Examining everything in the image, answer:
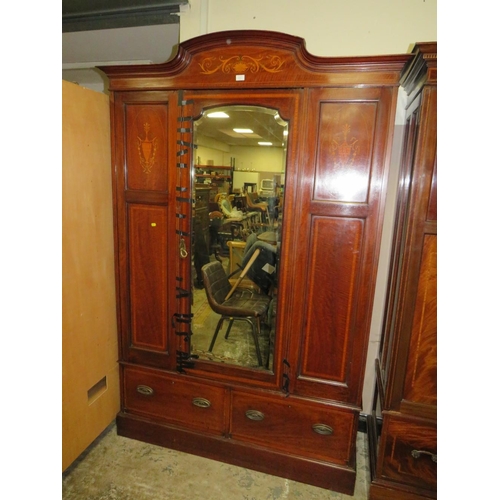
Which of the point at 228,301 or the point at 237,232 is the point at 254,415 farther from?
the point at 237,232

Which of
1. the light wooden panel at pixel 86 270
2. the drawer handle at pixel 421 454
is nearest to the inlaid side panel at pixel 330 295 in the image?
the drawer handle at pixel 421 454

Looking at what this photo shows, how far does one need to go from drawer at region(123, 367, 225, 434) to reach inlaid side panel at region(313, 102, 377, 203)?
1.26 meters

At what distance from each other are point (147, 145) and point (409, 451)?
2.02 metres

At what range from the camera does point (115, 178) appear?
1657 mm

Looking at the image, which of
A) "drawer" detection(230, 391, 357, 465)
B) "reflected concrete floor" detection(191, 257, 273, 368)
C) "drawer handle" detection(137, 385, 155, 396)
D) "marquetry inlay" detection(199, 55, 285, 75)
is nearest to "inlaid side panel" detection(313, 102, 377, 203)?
"marquetry inlay" detection(199, 55, 285, 75)

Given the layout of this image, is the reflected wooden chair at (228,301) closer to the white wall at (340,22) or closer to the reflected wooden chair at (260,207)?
the reflected wooden chair at (260,207)

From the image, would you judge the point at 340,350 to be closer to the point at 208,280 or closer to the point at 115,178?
the point at 208,280

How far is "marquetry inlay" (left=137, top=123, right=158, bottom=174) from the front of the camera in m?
1.58

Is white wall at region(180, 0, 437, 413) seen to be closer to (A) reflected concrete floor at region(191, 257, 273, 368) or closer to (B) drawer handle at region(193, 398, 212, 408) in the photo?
(A) reflected concrete floor at region(191, 257, 273, 368)

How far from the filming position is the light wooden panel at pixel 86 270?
153cm

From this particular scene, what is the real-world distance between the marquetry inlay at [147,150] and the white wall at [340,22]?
2.49ft
